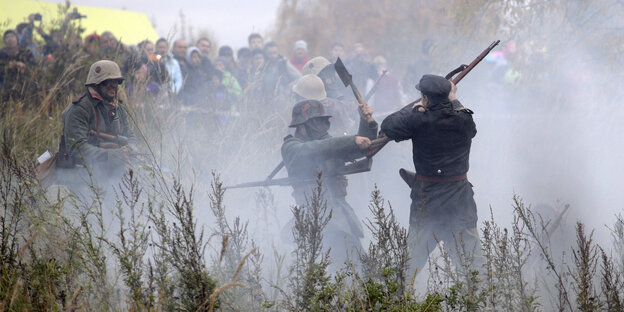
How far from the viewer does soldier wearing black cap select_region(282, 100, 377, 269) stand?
5070 mm

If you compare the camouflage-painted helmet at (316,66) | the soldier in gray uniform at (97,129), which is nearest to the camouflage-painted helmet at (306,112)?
the soldier in gray uniform at (97,129)

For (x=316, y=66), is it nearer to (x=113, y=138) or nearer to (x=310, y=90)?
(x=310, y=90)

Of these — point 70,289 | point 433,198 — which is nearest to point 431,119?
point 433,198

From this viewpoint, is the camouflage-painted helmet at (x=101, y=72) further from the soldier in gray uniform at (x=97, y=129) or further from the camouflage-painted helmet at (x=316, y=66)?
the camouflage-painted helmet at (x=316, y=66)

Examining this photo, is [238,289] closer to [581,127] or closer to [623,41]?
[623,41]

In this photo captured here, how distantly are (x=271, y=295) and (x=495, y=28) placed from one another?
6.38 meters

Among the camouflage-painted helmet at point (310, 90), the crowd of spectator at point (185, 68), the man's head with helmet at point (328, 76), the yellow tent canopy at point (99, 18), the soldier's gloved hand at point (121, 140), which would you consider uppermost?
the yellow tent canopy at point (99, 18)

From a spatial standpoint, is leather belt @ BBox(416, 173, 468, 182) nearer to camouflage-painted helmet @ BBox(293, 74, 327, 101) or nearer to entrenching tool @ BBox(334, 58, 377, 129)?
entrenching tool @ BBox(334, 58, 377, 129)

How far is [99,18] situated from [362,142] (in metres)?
11.1

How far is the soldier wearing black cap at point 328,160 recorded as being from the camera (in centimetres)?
507

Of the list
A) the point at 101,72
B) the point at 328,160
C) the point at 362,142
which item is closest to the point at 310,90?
the point at 328,160

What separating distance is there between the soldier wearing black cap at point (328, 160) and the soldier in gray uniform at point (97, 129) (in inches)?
62.4

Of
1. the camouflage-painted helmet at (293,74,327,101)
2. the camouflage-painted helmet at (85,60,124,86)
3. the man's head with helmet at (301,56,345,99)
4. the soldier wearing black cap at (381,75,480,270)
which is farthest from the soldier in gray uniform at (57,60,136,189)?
the man's head with helmet at (301,56,345,99)

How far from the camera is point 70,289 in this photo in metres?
3.76
